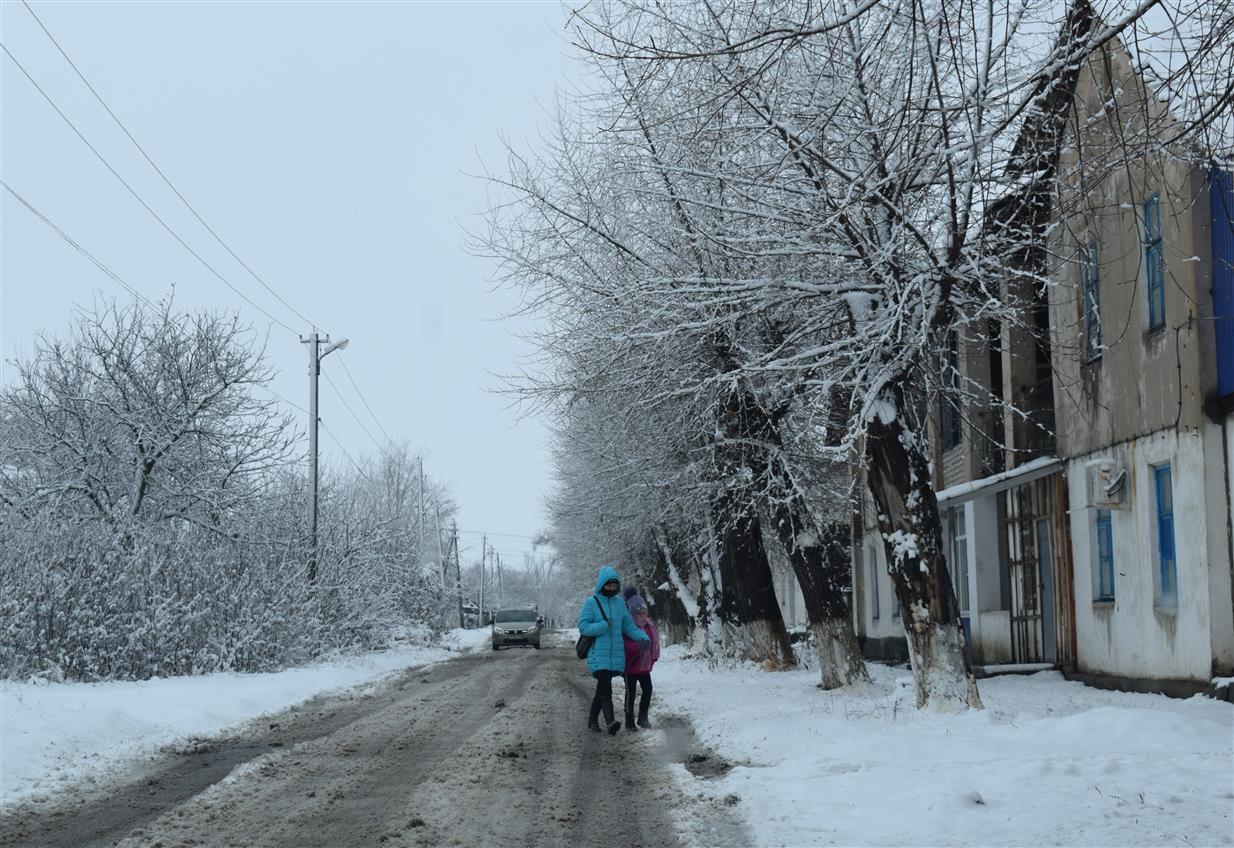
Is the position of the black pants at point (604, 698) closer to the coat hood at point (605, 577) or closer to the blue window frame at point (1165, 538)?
the coat hood at point (605, 577)

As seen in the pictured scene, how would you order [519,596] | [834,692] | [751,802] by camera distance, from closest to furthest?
[751,802] < [834,692] < [519,596]

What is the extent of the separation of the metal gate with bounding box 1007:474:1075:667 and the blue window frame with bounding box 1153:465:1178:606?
341 centimetres

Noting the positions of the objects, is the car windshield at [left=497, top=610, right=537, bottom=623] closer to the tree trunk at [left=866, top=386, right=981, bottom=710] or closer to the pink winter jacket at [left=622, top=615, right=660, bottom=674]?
the pink winter jacket at [left=622, top=615, right=660, bottom=674]

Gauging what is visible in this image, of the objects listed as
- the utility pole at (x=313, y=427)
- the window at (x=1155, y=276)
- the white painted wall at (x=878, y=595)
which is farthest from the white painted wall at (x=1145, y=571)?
the utility pole at (x=313, y=427)

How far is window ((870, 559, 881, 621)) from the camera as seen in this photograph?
30797 mm

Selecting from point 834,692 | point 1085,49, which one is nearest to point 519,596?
point 834,692

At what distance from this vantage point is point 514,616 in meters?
53.3

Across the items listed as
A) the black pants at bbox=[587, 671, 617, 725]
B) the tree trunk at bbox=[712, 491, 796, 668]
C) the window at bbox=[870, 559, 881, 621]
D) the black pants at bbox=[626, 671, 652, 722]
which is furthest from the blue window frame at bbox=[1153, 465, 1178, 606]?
the window at bbox=[870, 559, 881, 621]

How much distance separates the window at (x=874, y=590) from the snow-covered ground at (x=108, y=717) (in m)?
13.3

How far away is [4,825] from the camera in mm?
7938

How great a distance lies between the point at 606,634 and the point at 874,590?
59.3ft

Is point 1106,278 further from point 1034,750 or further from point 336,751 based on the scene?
point 336,751

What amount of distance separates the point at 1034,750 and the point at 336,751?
6.29 metres

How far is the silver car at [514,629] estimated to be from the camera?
173 feet
